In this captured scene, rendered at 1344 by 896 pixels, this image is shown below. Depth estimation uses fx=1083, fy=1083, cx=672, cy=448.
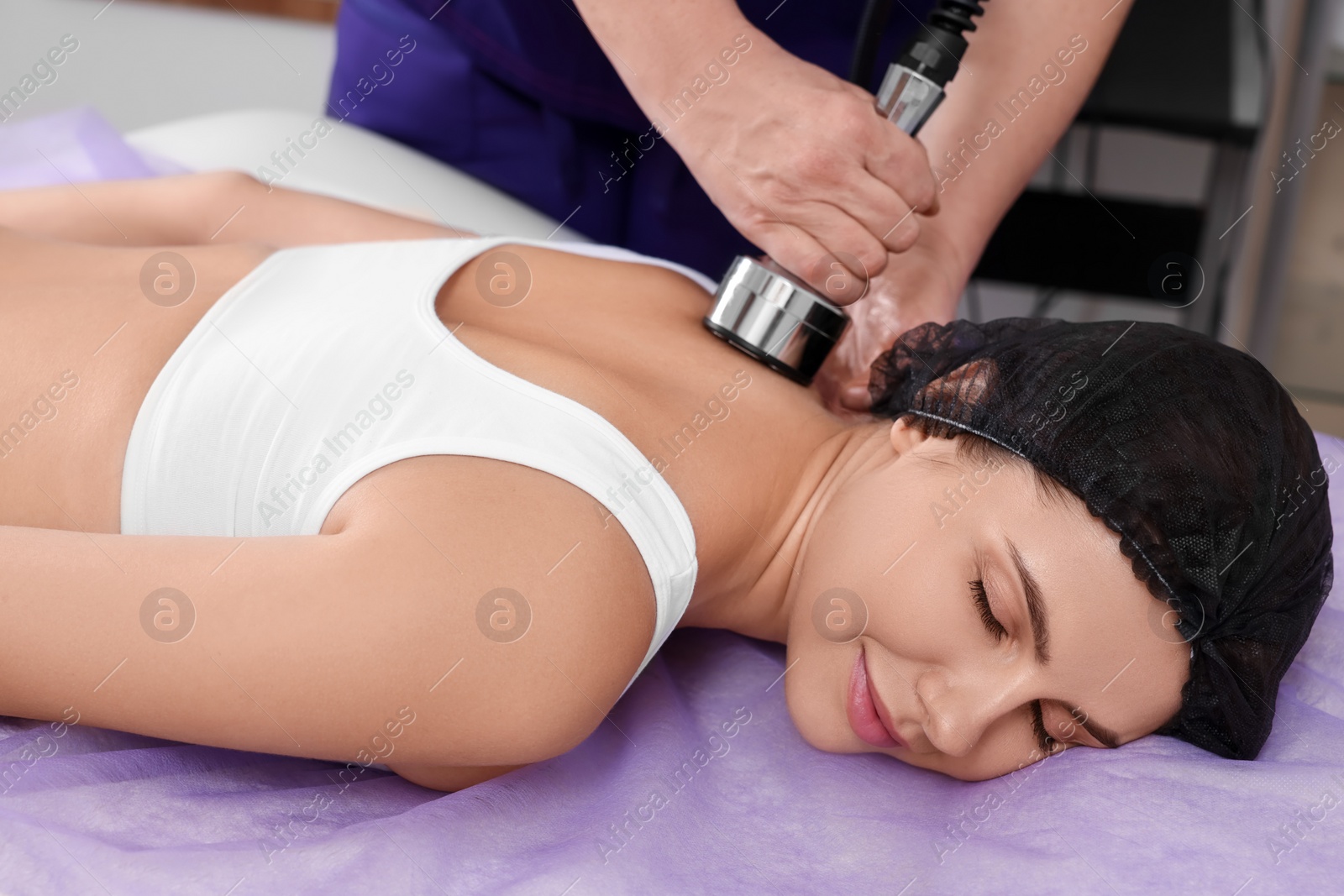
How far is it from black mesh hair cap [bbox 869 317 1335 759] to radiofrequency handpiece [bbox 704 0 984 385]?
0.46ft

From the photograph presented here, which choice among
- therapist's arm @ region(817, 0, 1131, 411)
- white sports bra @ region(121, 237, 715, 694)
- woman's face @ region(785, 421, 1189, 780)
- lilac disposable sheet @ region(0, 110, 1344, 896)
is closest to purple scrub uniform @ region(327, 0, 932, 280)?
therapist's arm @ region(817, 0, 1131, 411)

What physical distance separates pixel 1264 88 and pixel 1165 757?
127cm

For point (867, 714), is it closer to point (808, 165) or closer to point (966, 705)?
point (966, 705)

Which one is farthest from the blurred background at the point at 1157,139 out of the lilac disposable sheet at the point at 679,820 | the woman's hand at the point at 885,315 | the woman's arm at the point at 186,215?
the lilac disposable sheet at the point at 679,820

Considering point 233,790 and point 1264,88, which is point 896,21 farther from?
point 233,790

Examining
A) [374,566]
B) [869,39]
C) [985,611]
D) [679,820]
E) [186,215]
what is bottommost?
[679,820]

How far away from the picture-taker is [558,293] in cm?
104

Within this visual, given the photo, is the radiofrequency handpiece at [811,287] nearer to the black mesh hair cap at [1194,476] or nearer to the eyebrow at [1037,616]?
the black mesh hair cap at [1194,476]

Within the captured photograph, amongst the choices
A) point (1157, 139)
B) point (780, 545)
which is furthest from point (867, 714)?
point (1157, 139)

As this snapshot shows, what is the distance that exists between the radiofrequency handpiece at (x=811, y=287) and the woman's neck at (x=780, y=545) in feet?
0.28

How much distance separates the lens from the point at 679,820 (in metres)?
0.81

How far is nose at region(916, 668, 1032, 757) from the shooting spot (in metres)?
0.82

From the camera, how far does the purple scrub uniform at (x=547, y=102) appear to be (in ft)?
4.30

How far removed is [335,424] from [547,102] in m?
0.65
